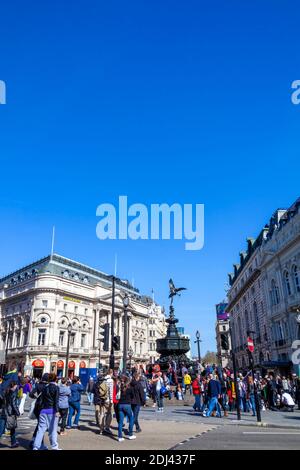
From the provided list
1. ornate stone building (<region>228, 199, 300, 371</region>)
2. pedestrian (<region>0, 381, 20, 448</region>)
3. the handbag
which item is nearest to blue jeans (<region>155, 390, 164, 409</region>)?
pedestrian (<region>0, 381, 20, 448</region>)

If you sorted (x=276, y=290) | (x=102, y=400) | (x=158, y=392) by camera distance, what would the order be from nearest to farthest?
(x=102, y=400), (x=158, y=392), (x=276, y=290)

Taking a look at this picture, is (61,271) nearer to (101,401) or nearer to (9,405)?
(101,401)

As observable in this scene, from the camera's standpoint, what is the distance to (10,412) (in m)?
Answer: 9.05

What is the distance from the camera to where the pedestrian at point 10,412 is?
888 cm

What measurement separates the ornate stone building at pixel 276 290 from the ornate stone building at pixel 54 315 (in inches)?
1033

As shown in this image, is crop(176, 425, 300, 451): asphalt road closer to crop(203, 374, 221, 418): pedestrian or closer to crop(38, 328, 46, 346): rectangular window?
crop(203, 374, 221, 418): pedestrian

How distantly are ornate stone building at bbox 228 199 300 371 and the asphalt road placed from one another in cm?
2069

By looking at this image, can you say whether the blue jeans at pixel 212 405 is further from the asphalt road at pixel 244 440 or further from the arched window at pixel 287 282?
the arched window at pixel 287 282

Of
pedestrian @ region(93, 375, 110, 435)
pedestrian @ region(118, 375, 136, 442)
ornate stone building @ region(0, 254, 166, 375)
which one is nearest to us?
pedestrian @ region(118, 375, 136, 442)

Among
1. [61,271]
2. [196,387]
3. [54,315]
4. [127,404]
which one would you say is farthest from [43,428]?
[61,271]

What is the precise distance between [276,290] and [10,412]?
131ft

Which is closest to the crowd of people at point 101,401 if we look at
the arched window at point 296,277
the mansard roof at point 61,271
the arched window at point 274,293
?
the arched window at point 296,277

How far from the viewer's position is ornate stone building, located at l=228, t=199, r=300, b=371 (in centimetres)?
3800
